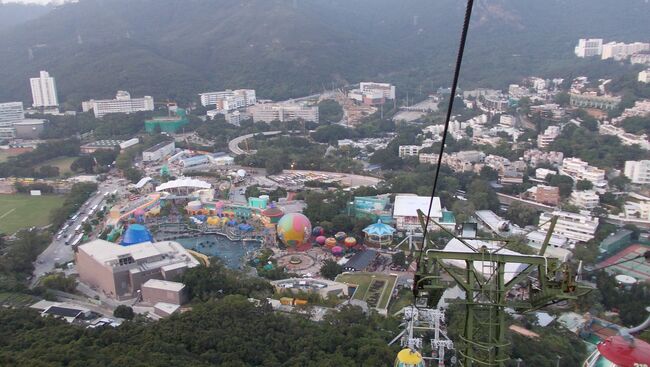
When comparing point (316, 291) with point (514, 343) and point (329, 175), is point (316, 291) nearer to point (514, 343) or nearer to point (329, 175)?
point (514, 343)

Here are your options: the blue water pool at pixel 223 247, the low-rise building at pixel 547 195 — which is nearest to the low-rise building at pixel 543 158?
the low-rise building at pixel 547 195

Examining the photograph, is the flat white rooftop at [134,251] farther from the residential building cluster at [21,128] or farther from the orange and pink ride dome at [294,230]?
the residential building cluster at [21,128]

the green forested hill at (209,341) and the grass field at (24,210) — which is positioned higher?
the green forested hill at (209,341)

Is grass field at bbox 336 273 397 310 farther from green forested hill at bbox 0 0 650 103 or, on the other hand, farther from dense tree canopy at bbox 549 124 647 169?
green forested hill at bbox 0 0 650 103

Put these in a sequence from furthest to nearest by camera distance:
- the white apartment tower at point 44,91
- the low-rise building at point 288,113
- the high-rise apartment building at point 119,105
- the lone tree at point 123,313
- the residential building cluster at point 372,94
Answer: the residential building cluster at point 372,94 < the white apartment tower at point 44,91 < the high-rise apartment building at point 119,105 < the low-rise building at point 288,113 < the lone tree at point 123,313

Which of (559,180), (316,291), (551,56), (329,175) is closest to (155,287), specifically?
(316,291)

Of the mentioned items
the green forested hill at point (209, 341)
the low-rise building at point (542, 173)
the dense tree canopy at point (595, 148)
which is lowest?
the green forested hill at point (209, 341)

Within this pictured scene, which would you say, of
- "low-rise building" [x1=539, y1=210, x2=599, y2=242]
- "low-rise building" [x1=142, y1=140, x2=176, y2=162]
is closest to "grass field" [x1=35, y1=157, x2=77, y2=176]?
"low-rise building" [x1=142, y1=140, x2=176, y2=162]
